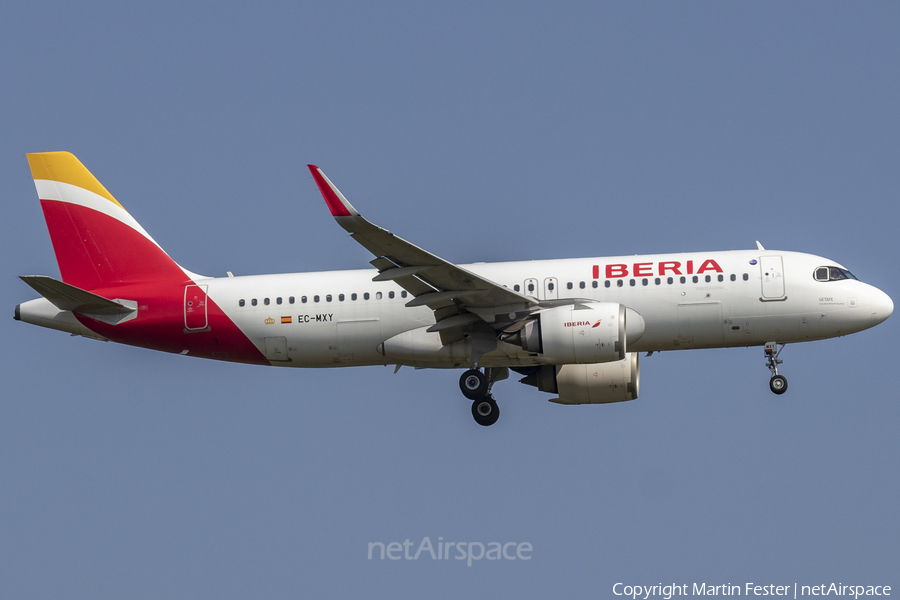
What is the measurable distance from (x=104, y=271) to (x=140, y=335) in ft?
8.90

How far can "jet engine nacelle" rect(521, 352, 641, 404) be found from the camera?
1393 inches

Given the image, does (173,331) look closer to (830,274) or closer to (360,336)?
(360,336)

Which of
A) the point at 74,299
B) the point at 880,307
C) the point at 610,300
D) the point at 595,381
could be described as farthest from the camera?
the point at 595,381

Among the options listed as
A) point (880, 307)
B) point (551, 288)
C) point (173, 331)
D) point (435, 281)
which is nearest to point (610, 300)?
point (551, 288)

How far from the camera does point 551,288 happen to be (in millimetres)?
32812

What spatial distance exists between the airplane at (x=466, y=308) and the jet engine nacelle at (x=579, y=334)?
4 cm

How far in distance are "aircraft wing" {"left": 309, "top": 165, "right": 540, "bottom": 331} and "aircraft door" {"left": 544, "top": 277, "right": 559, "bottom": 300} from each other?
2.42 ft

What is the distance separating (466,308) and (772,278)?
9009 millimetres

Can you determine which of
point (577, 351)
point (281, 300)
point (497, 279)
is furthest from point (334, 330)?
point (577, 351)

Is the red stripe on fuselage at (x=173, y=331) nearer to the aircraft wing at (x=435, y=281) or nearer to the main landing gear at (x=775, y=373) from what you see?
the aircraft wing at (x=435, y=281)

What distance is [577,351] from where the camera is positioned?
1224 inches

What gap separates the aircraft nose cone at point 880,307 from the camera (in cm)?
3247

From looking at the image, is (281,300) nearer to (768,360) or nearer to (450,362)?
(450,362)

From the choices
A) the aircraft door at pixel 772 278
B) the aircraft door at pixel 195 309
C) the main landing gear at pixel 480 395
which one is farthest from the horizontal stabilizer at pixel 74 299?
the aircraft door at pixel 772 278
